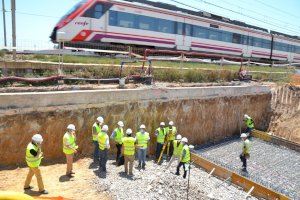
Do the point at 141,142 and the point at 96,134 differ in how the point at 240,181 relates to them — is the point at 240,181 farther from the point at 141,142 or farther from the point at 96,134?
the point at 96,134

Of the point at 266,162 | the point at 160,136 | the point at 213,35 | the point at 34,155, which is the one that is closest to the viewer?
the point at 34,155

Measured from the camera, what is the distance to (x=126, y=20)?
1962 cm

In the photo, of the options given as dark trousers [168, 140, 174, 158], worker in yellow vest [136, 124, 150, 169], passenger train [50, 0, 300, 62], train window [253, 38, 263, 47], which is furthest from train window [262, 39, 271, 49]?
worker in yellow vest [136, 124, 150, 169]

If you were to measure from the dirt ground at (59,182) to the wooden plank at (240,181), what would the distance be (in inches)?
201

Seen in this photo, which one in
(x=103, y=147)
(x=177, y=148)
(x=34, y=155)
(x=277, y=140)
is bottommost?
(x=277, y=140)

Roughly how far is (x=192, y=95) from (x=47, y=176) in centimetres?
847

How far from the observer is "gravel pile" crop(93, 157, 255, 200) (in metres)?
9.38

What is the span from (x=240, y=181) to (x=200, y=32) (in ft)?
48.9

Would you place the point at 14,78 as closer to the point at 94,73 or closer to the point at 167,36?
the point at 94,73

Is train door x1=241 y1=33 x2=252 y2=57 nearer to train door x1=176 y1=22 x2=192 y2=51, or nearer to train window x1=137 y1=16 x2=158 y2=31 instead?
train door x1=176 y1=22 x2=192 y2=51

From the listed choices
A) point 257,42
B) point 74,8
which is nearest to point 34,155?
point 74,8

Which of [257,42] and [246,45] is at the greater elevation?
[257,42]

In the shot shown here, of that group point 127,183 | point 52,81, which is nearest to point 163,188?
point 127,183

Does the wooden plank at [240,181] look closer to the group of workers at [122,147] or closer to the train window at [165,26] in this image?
the group of workers at [122,147]
